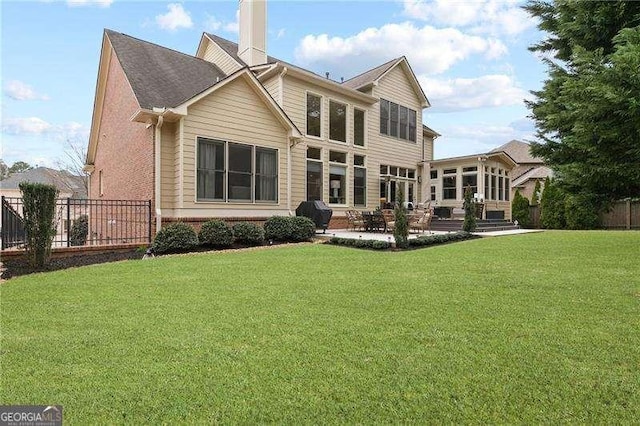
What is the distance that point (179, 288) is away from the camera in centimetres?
552

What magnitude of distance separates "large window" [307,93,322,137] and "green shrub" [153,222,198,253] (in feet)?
24.9

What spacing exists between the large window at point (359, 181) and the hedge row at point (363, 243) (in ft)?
21.3

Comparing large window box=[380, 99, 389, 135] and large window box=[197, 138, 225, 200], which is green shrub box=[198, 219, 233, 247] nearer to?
large window box=[197, 138, 225, 200]

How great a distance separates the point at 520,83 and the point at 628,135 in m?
6.61

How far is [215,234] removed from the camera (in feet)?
34.0

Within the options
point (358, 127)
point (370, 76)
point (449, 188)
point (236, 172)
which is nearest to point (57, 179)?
point (358, 127)

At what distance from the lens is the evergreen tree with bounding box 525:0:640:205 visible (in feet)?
21.1

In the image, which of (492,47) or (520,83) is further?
(520,83)

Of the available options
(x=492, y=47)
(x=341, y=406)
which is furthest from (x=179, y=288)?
(x=492, y=47)

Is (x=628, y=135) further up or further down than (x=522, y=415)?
further up

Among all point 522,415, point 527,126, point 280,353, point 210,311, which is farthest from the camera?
point 527,126

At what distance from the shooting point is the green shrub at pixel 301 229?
12.0m

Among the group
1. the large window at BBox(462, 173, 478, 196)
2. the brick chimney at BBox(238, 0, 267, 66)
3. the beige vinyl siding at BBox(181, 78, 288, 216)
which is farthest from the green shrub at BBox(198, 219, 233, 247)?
the large window at BBox(462, 173, 478, 196)

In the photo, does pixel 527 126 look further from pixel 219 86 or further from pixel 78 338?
pixel 78 338
